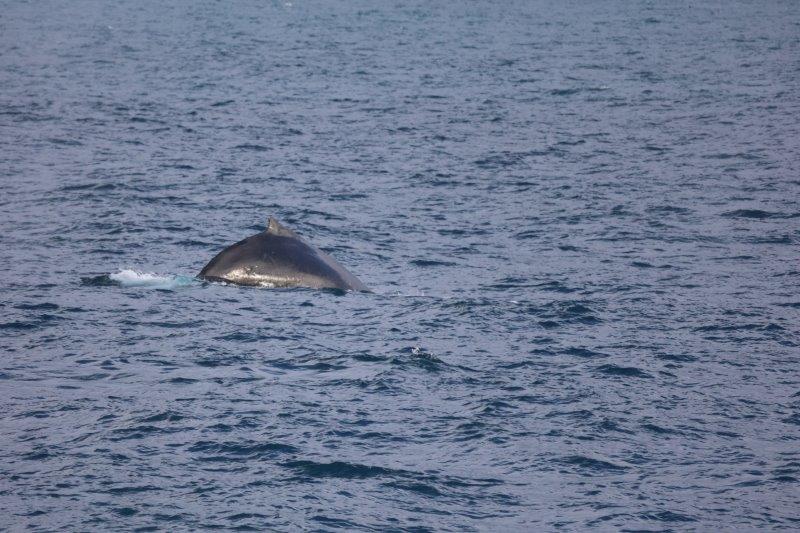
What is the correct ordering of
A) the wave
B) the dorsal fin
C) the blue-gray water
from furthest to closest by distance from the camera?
the wave < the dorsal fin < the blue-gray water

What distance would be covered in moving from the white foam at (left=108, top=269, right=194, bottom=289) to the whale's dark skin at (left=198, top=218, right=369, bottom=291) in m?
0.52

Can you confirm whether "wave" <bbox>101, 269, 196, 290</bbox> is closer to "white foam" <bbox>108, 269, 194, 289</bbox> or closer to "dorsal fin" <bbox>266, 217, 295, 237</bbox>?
"white foam" <bbox>108, 269, 194, 289</bbox>

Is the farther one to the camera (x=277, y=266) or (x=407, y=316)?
(x=277, y=266)

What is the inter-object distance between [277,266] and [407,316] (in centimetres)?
261

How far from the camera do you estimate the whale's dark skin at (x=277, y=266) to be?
21.6 m

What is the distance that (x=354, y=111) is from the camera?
46.6 m

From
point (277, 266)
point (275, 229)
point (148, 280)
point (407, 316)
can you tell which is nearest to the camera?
point (407, 316)

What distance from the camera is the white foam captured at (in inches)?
860

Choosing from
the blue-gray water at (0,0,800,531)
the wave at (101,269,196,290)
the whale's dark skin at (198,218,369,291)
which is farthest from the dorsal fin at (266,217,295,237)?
the wave at (101,269,196,290)

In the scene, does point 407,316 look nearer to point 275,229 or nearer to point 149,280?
point 275,229

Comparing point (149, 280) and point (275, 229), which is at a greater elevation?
point (275, 229)

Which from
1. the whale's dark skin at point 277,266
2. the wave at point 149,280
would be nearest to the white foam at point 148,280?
the wave at point 149,280

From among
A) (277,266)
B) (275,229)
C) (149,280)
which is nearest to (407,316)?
(277,266)

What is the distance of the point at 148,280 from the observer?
22203 millimetres
